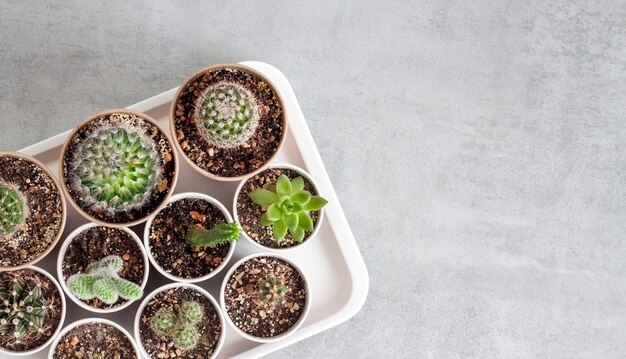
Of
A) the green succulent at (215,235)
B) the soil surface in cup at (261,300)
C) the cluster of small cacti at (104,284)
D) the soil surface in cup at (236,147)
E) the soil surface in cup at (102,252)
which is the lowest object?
the soil surface in cup at (261,300)

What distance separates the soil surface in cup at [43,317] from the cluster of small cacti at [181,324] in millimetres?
293

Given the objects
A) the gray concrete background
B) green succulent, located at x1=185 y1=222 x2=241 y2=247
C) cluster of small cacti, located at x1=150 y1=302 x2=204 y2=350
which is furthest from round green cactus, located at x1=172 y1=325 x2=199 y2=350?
the gray concrete background

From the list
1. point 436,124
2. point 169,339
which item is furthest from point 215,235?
point 436,124

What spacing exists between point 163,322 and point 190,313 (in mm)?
86

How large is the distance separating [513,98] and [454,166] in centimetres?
37

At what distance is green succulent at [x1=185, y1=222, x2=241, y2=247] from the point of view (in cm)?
167

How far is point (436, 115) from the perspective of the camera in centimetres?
243

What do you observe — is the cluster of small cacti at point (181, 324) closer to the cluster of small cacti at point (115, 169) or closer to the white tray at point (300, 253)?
the white tray at point (300, 253)

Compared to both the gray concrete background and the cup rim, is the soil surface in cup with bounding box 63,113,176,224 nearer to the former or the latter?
the cup rim

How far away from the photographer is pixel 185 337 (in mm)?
1801

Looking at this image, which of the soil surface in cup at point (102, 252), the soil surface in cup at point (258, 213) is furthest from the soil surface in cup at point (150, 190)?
the soil surface in cup at point (258, 213)

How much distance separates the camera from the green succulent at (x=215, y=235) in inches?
65.6

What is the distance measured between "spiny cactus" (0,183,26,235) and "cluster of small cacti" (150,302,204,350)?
488 mm

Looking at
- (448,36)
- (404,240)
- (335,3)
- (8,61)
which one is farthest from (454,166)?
(8,61)
